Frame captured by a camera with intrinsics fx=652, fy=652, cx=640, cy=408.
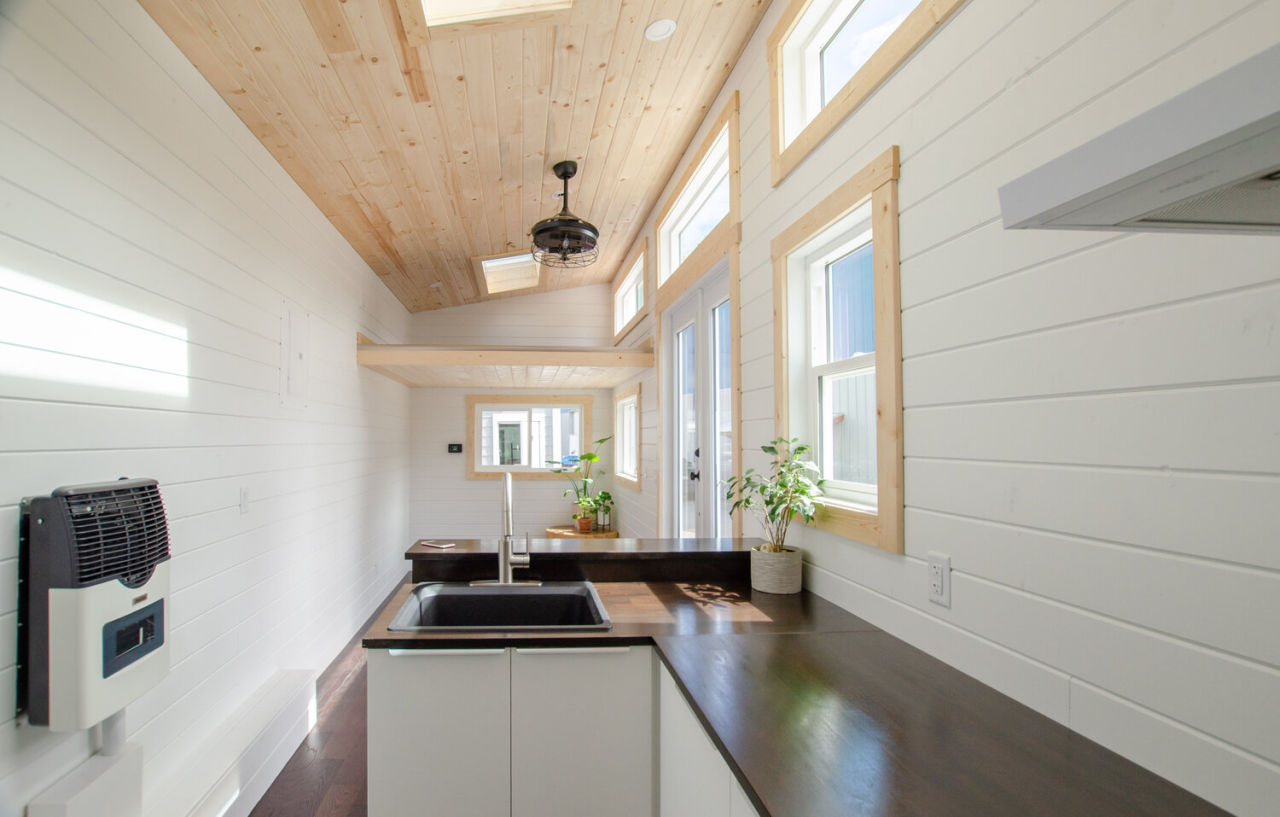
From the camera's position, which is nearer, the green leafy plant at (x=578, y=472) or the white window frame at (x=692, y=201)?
the white window frame at (x=692, y=201)

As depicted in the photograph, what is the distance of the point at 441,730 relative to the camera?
1823 millimetres

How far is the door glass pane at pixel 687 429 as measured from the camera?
419 cm

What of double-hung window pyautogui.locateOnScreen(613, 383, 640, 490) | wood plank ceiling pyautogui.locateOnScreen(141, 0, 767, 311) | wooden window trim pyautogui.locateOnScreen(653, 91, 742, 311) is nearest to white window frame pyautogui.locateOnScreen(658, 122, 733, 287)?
wooden window trim pyautogui.locateOnScreen(653, 91, 742, 311)

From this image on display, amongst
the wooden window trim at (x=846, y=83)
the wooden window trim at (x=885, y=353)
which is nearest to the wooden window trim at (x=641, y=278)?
the wooden window trim at (x=846, y=83)

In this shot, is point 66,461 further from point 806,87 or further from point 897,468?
point 806,87

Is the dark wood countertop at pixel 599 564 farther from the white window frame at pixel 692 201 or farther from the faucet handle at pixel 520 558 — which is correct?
the white window frame at pixel 692 201

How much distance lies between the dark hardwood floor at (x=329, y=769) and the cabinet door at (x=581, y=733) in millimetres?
1212

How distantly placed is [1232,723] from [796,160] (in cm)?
201

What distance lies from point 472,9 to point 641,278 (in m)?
3.56

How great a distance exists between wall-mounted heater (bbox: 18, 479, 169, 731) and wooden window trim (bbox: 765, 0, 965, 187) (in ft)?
8.02

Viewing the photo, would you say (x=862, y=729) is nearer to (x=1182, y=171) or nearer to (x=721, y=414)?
(x=1182, y=171)

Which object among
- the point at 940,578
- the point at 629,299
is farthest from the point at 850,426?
the point at 629,299

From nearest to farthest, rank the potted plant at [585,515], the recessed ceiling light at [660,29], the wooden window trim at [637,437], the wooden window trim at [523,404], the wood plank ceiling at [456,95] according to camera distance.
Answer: the wood plank ceiling at [456,95] < the recessed ceiling light at [660,29] < the wooden window trim at [637,437] < the potted plant at [585,515] < the wooden window trim at [523,404]

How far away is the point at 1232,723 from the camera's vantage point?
0.93 meters
